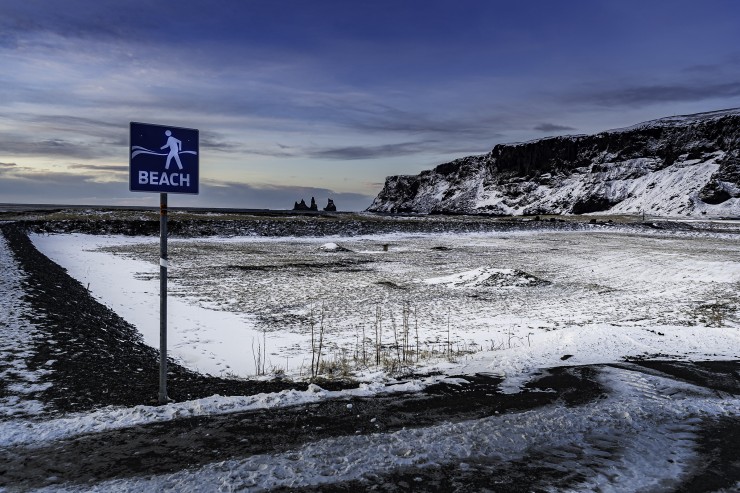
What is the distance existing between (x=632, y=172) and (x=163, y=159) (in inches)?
6807

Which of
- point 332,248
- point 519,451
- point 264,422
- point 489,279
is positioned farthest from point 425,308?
point 332,248

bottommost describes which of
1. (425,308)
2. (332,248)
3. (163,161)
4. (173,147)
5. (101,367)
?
(425,308)

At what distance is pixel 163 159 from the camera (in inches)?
225

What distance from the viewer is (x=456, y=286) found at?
18875 mm

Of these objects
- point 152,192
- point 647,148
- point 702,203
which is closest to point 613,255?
point 152,192

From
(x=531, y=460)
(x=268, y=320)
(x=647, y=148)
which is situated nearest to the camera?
(x=531, y=460)

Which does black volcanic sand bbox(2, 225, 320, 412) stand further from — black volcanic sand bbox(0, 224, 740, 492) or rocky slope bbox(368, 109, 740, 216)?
rocky slope bbox(368, 109, 740, 216)

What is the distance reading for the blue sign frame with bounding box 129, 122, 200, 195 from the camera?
5.53 m

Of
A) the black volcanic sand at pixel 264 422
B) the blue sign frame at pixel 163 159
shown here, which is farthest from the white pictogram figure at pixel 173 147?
the black volcanic sand at pixel 264 422

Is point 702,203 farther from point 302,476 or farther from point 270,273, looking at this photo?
point 302,476

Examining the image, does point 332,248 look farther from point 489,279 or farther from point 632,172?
point 632,172

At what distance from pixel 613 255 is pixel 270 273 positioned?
20.7m

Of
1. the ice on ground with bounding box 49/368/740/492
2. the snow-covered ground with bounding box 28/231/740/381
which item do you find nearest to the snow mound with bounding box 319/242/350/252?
the snow-covered ground with bounding box 28/231/740/381

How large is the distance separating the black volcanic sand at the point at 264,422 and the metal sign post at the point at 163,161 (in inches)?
48.5
